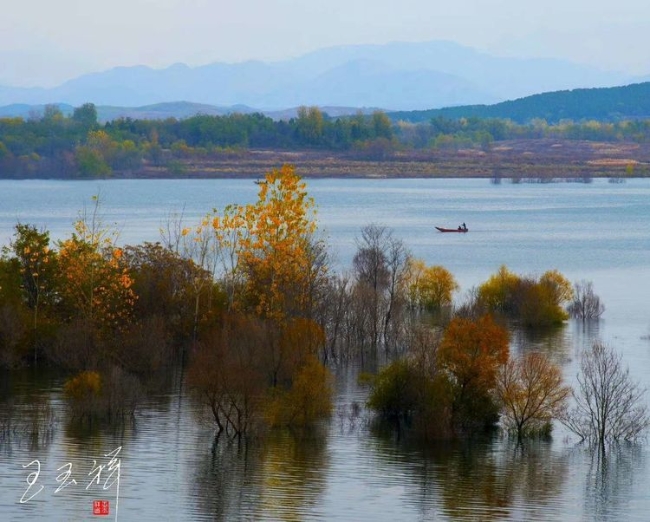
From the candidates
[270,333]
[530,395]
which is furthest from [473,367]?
[270,333]

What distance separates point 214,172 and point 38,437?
137 meters

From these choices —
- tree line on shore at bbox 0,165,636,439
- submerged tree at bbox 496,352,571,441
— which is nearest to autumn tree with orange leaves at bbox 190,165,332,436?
tree line on shore at bbox 0,165,636,439

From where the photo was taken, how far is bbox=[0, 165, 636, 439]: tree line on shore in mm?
31219

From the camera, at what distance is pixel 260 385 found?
31109 millimetres

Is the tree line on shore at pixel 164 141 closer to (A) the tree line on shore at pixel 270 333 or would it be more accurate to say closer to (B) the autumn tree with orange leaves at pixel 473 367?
(A) the tree line on shore at pixel 270 333

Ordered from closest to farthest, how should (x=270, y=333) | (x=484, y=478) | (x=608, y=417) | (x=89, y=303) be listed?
(x=484, y=478)
(x=608, y=417)
(x=270, y=333)
(x=89, y=303)

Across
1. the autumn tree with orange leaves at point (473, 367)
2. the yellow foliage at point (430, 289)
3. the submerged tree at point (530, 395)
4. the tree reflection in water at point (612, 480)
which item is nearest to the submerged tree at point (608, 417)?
the tree reflection in water at point (612, 480)

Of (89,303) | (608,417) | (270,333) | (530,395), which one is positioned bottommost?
(608,417)

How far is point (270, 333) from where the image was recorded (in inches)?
1425

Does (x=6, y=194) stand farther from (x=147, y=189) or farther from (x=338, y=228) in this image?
(x=338, y=228)

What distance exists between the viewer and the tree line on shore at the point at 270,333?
31219mm

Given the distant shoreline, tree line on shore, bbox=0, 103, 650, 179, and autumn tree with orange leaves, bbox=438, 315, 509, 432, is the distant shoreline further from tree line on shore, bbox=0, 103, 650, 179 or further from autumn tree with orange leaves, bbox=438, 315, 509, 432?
autumn tree with orange leaves, bbox=438, 315, 509, 432

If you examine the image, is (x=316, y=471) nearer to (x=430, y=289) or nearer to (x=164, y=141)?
(x=430, y=289)

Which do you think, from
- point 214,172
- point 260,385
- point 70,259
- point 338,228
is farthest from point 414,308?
point 214,172
